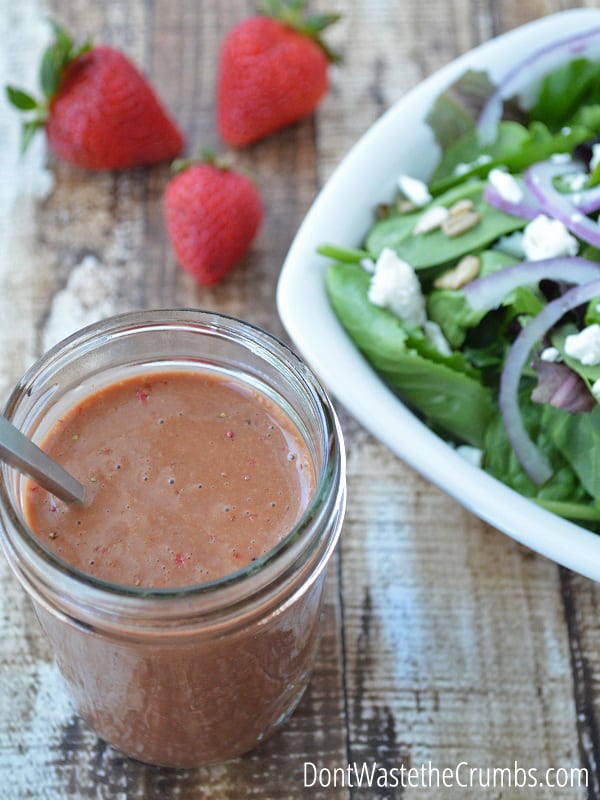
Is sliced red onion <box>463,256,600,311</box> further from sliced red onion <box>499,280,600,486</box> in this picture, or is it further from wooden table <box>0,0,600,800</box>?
wooden table <box>0,0,600,800</box>

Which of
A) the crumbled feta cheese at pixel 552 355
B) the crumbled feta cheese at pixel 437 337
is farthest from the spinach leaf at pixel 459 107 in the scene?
the crumbled feta cheese at pixel 552 355

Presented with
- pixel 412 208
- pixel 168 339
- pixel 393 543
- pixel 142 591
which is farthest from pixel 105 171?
pixel 142 591

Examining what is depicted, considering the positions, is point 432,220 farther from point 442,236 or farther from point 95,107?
point 95,107

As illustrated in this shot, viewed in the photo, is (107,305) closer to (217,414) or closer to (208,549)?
(217,414)

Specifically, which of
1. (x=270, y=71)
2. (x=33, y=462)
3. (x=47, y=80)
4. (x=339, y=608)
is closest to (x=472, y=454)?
(x=339, y=608)

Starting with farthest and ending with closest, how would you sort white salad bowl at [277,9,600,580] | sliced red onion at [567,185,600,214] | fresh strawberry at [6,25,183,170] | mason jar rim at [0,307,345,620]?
fresh strawberry at [6,25,183,170] → sliced red onion at [567,185,600,214] → white salad bowl at [277,9,600,580] → mason jar rim at [0,307,345,620]

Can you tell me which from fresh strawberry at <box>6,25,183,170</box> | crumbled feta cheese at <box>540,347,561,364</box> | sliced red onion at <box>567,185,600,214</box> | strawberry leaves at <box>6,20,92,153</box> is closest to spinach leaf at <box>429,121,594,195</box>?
sliced red onion at <box>567,185,600,214</box>

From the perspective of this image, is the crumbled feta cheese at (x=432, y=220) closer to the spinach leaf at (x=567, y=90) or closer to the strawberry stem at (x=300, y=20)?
the spinach leaf at (x=567, y=90)
